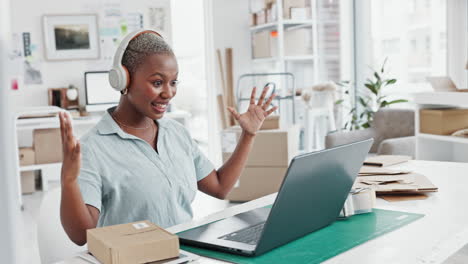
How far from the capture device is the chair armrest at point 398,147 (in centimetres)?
356

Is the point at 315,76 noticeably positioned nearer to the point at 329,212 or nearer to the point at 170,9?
the point at 170,9

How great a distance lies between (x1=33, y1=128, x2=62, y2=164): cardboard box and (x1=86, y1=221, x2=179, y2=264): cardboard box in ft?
15.0

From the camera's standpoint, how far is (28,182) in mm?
5340

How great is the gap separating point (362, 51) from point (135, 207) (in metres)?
4.93

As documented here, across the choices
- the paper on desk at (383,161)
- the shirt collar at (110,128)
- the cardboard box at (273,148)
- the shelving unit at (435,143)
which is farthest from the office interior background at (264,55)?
the shirt collar at (110,128)

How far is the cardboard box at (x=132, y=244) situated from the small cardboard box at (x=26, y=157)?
180 inches

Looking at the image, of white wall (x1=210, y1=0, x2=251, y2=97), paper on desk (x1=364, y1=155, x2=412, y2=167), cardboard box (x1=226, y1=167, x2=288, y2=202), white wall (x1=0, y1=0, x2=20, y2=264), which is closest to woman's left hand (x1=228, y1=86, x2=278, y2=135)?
paper on desk (x1=364, y1=155, x2=412, y2=167)

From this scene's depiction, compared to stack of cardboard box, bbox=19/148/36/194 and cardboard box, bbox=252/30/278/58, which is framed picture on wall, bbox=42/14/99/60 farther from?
cardboard box, bbox=252/30/278/58

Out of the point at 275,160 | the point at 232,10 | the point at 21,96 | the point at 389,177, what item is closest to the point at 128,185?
the point at 389,177

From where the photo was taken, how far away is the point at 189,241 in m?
1.12

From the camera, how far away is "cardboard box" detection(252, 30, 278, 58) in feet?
19.2

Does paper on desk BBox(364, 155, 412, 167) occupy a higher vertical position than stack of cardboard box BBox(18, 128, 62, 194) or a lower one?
higher

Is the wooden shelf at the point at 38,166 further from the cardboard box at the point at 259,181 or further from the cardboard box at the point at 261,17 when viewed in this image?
the cardboard box at the point at 261,17

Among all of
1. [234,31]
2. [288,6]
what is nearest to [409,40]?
[288,6]
